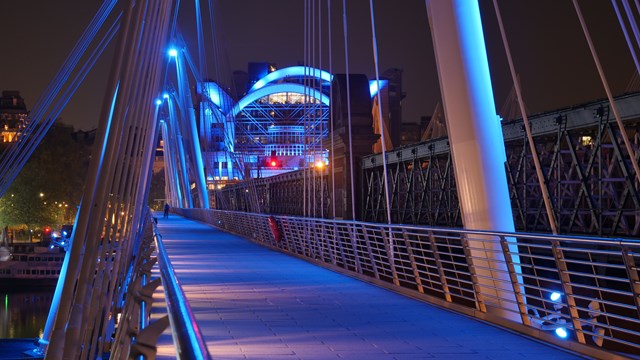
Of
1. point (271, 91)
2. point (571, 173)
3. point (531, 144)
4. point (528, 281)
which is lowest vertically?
point (528, 281)

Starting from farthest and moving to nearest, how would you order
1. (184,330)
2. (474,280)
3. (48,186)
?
(48,186), (474,280), (184,330)

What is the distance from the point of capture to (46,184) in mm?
88188

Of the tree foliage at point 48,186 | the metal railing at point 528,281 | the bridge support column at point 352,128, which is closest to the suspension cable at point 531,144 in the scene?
the metal railing at point 528,281

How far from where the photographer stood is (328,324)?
10.9 metres

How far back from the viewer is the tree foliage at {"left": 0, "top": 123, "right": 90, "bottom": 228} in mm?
82938

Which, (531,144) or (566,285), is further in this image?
(531,144)

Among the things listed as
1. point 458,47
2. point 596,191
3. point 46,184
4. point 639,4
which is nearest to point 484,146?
point 458,47

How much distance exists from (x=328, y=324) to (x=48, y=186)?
81.8m

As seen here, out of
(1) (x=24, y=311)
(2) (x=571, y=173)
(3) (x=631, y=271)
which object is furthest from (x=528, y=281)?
(1) (x=24, y=311)

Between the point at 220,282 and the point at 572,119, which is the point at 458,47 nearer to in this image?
the point at 220,282

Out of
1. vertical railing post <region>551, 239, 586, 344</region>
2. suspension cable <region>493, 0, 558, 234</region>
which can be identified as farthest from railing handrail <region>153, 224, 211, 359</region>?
suspension cable <region>493, 0, 558, 234</region>

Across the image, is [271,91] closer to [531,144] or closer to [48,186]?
[48,186]

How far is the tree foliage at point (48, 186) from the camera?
82.9 meters

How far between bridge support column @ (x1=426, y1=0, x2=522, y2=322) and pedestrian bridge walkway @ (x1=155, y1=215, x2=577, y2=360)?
156 cm
